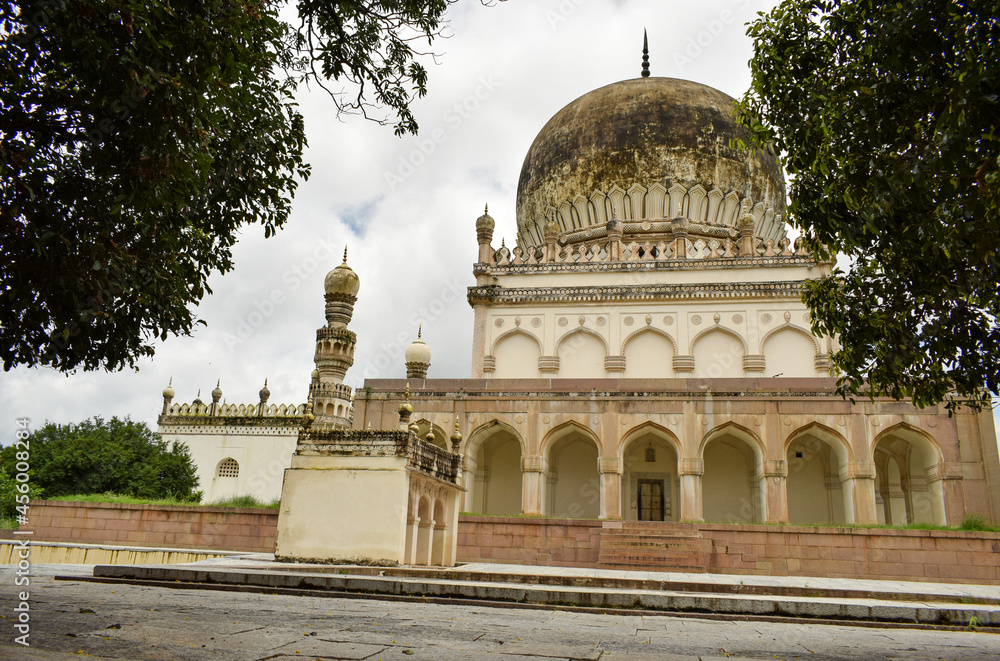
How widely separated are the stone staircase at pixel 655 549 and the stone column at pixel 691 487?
1705 millimetres

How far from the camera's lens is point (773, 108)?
652 cm

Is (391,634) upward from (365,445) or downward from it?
downward

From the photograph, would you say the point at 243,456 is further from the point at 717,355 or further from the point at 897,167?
the point at 897,167

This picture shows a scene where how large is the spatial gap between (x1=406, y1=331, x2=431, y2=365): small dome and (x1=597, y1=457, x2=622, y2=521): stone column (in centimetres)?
658

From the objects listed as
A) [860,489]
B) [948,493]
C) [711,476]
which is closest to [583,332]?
[711,476]

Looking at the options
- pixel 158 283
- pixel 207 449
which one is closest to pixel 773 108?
pixel 158 283

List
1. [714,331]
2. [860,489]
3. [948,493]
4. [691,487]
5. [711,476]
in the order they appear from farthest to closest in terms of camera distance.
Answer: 1. [714,331]
2. [711,476]
3. [691,487]
4. [860,489]
5. [948,493]

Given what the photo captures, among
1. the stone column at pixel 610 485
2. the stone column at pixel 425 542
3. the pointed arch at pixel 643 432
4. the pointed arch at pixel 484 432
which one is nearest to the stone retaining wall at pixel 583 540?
the stone column at pixel 610 485

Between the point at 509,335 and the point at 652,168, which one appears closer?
the point at 509,335

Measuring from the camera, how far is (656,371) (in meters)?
18.7

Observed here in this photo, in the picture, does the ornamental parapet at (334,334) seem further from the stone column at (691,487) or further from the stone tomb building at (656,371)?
the stone column at (691,487)

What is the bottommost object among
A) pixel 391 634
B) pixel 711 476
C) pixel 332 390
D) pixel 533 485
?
pixel 391 634

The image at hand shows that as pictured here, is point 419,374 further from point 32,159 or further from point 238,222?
point 32,159

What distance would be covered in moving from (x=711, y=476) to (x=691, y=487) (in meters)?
2.18
